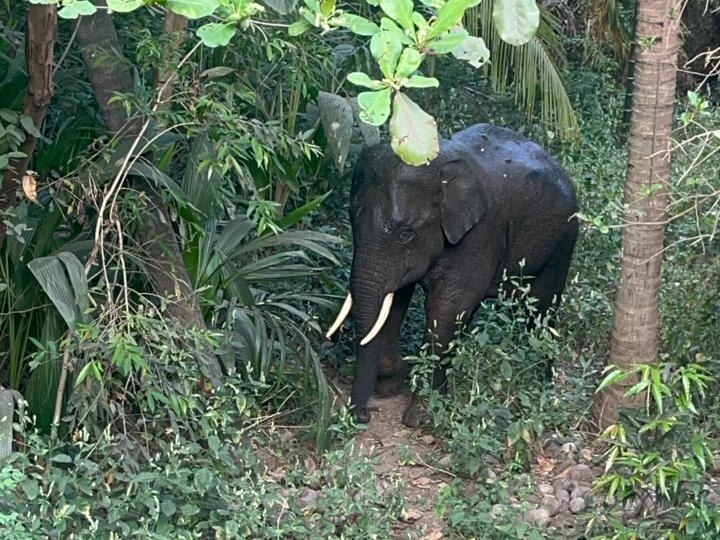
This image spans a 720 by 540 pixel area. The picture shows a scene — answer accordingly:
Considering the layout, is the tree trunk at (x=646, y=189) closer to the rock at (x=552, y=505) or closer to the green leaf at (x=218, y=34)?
the rock at (x=552, y=505)

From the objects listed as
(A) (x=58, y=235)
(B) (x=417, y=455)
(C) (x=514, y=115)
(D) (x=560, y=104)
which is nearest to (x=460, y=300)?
(B) (x=417, y=455)

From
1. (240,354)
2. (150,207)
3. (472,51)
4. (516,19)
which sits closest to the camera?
(516,19)

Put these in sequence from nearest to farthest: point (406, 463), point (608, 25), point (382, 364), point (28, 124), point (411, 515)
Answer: point (28, 124) → point (411, 515) → point (406, 463) → point (382, 364) → point (608, 25)

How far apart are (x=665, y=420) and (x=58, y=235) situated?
9.15ft

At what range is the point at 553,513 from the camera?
5.41m

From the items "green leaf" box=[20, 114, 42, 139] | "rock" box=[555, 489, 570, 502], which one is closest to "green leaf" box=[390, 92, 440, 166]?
"green leaf" box=[20, 114, 42, 139]

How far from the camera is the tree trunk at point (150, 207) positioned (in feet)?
17.4

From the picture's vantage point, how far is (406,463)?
5.80 m

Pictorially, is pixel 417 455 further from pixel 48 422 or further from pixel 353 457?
pixel 48 422

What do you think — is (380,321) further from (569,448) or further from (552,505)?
(552,505)

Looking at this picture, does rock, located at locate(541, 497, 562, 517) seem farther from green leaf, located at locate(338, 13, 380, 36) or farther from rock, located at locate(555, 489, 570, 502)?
green leaf, located at locate(338, 13, 380, 36)

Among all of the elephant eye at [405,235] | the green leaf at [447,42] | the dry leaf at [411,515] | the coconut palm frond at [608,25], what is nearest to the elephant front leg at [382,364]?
the elephant eye at [405,235]

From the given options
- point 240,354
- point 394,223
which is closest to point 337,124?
point 394,223

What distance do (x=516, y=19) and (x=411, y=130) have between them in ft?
1.06
